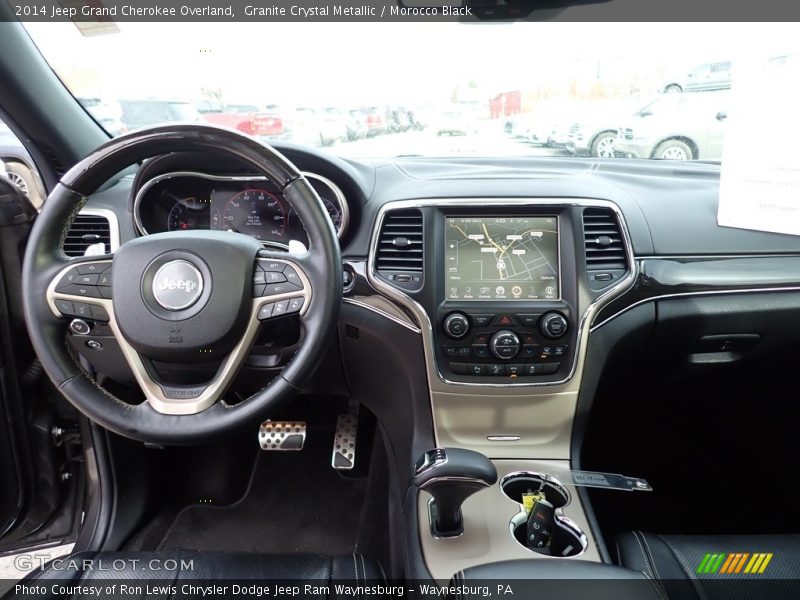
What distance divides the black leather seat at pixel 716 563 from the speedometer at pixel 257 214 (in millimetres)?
1294

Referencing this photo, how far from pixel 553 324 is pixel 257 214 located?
0.95 meters

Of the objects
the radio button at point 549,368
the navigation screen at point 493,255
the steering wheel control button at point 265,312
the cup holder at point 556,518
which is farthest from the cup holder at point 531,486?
the steering wheel control button at point 265,312

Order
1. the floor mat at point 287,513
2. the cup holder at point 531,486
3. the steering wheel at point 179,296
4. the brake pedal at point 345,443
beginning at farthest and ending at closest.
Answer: the brake pedal at point 345,443, the floor mat at point 287,513, the cup holder at point 531,486, the steering wheel at point 179,296

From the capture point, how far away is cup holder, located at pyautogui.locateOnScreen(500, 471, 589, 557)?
1.46 m

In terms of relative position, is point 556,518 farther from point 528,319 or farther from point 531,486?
point 528,319

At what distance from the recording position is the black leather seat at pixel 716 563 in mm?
1273

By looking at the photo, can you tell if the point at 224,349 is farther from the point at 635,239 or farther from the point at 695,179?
the point at 695,179

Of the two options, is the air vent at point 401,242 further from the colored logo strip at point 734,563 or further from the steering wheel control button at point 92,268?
the colored logo strip at point 734,563

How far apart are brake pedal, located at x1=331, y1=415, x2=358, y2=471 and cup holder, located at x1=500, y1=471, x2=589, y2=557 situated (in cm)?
79

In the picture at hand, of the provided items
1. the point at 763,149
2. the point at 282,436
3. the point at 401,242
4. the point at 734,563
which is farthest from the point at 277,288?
the point at 763,149

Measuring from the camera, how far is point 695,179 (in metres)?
1.89

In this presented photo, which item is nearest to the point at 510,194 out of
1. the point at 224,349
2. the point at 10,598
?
the point at 224,349

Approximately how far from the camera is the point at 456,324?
1632mm

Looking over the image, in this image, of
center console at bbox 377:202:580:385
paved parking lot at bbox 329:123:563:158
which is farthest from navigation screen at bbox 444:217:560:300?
paved parking lot at bbox 329:123:563:158
